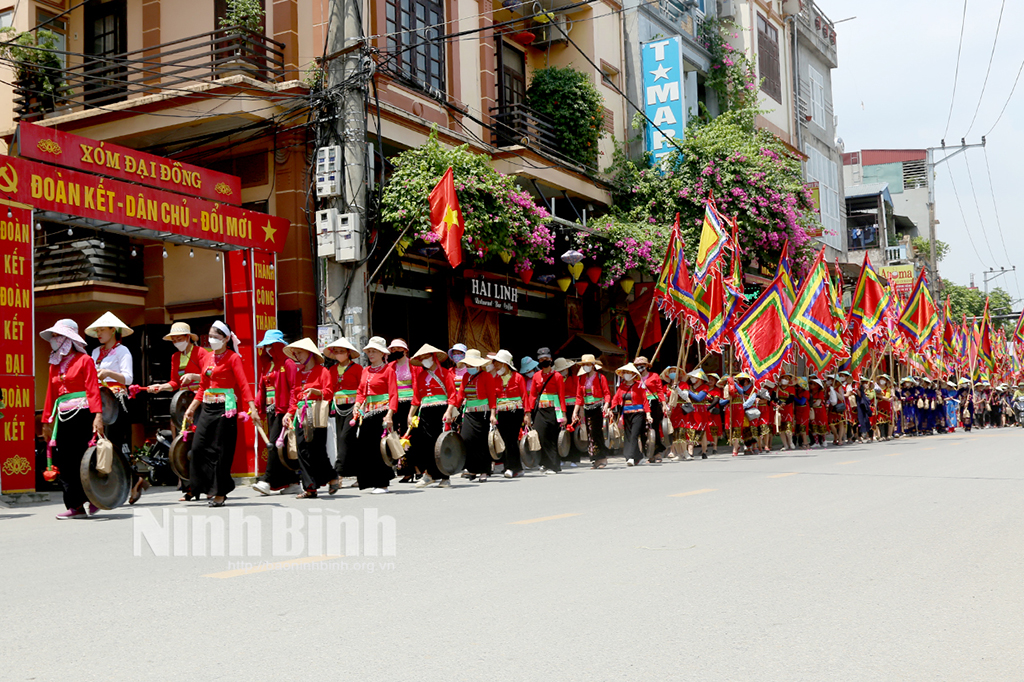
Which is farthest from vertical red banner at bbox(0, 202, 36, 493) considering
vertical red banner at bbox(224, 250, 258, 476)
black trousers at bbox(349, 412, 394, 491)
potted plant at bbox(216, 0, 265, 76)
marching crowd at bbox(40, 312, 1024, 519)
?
potted plant at bbox(216, 0, 265, 76)

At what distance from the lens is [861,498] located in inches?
421

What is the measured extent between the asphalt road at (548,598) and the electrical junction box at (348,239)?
7150 mm

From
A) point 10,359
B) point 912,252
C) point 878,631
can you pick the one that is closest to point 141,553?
point 878,631

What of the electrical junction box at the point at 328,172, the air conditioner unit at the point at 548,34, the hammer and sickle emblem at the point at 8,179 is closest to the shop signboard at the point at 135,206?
the hammer and sickle emblem at the point at 8,179

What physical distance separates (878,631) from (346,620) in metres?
2.50

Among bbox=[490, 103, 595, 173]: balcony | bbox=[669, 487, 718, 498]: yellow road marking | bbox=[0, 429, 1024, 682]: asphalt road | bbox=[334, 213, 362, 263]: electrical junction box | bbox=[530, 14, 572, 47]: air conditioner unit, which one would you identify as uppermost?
bbox=[530, 14, 572, 47]: air conditioner unit

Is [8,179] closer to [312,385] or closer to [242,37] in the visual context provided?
[312,385]

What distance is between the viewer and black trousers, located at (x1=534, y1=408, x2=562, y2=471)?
16.7 metres

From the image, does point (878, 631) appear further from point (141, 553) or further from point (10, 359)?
point (10, 359)

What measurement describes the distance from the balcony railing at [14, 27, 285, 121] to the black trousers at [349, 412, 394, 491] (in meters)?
7.51

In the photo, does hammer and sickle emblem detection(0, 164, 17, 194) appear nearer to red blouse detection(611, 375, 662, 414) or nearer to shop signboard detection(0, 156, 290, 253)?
shop signboard detection(0, 156, 290, 253)

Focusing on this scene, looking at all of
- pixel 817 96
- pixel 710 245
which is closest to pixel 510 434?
pixel 710 245

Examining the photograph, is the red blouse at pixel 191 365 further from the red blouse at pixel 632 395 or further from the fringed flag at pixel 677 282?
the fringed flag at pixel 677 282

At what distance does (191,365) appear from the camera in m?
10.9
